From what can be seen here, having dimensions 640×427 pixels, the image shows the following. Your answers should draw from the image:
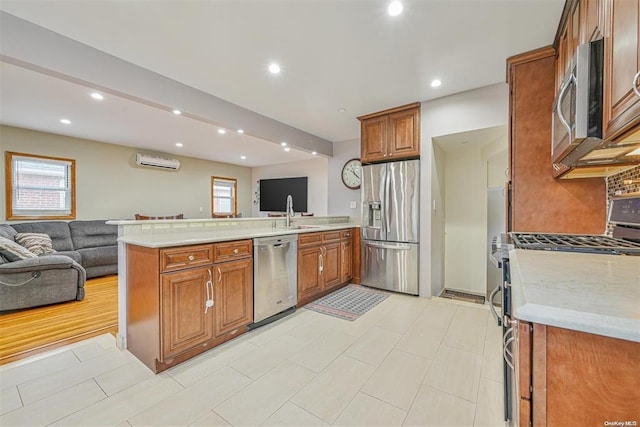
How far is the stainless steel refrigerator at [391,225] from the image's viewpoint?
3.37 meters

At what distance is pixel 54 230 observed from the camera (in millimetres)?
4367

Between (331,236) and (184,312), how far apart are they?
80.2 inches

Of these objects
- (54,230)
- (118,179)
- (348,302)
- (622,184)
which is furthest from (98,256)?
(622,184)

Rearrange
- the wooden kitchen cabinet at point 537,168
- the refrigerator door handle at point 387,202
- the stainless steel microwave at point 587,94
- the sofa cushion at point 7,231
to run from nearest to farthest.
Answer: the stainless steel microwave at point 587,94 < the wooden kitchen cabinet at point 537,168 < the refrigerator door handle at point 387,202 < the sofa cushion at point 7,231

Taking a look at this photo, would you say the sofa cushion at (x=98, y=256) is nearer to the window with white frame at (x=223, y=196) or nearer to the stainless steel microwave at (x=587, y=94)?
the window with white frame at (x=223, y=196)

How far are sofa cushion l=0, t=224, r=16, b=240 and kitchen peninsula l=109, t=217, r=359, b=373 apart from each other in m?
3.10

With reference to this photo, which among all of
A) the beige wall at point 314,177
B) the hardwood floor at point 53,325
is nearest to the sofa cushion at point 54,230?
the hardwood floor at point 53,325

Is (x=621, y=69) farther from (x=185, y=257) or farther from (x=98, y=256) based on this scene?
(x=98, y=256)

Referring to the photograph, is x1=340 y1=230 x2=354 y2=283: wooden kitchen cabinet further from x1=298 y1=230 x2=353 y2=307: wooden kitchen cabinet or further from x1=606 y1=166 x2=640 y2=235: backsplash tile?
x1=606 y1=166 x2=640 y2=235: backsplash tile

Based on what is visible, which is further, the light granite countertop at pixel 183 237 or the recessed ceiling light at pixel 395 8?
the light granite countertop at pixel 183 237

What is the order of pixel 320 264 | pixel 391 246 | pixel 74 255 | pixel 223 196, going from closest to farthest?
pixel 320 264 → pixel 391 246 → pixel 74 255 → pixel 223 196

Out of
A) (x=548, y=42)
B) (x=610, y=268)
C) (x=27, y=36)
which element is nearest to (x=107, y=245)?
(x=27, y=36)

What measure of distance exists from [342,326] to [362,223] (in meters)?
1.61

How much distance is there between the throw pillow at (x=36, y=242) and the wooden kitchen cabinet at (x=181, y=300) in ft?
9.94
